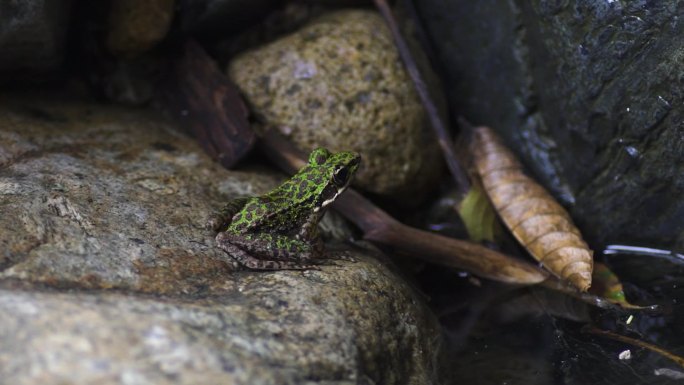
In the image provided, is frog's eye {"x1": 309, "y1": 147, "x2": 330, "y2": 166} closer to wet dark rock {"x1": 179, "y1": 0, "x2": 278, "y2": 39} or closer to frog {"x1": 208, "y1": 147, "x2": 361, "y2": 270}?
frog {"x1": 208, "y1": 147, "x2": 361, "y2": 270}

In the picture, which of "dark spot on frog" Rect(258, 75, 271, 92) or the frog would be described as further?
"dark spot on frog" Rect(258, 75, 271, 92)

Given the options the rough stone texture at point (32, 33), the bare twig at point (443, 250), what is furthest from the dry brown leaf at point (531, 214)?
the rough stone texture at point (32, 33)

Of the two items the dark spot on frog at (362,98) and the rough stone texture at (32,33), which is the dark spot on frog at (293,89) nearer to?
the dark spot on frog at (362,98)

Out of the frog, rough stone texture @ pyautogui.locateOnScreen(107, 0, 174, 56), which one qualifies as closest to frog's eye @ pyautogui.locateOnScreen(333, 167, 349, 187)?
the frog

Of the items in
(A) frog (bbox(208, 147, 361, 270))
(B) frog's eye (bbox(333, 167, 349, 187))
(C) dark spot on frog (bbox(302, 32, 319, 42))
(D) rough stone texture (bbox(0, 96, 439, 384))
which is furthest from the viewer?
(C) dark spot on frog (bbox(302, 32, 319, 42))

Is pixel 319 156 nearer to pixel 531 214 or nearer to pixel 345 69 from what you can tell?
pixel 345 69

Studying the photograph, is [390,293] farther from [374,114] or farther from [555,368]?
[374,114]

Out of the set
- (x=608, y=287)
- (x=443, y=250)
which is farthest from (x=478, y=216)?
(x=608, y=287)
